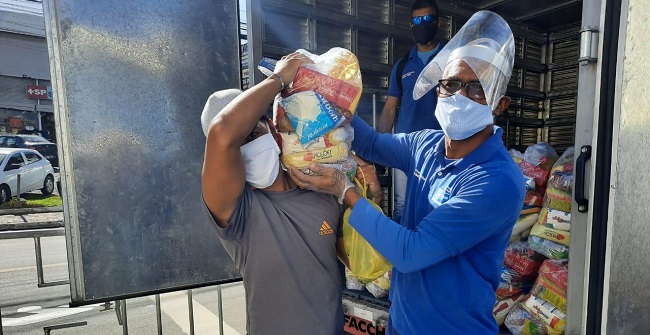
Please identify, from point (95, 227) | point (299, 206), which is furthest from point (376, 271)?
point (95, 227)

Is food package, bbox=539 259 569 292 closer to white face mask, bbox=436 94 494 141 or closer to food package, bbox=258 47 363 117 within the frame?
white face mask, bbox=436 94 494 141

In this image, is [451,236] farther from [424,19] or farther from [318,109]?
[424,19]

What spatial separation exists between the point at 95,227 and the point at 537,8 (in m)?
4.24

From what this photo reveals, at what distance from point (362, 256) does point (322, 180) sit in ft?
1.14

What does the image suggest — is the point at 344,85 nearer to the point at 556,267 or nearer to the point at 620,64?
the point at 620,64

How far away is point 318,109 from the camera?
1.36m

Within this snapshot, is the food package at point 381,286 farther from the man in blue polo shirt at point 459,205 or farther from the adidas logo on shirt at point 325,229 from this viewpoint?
the adidas logo on shirt at point 325,229

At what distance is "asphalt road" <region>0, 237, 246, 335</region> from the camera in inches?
162

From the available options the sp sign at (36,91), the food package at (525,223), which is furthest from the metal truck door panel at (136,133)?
the sp sign at (36,91)

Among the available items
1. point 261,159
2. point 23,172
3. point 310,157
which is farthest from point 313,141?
point 23,172

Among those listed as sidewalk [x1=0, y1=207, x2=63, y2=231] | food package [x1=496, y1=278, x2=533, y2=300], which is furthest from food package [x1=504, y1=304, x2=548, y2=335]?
sidewalk [x1=0, y1=207, x2=63, y2=231]

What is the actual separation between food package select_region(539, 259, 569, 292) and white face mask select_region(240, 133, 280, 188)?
182cm

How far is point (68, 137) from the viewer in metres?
1.89

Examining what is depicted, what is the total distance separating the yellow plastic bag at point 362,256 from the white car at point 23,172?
492 inches
